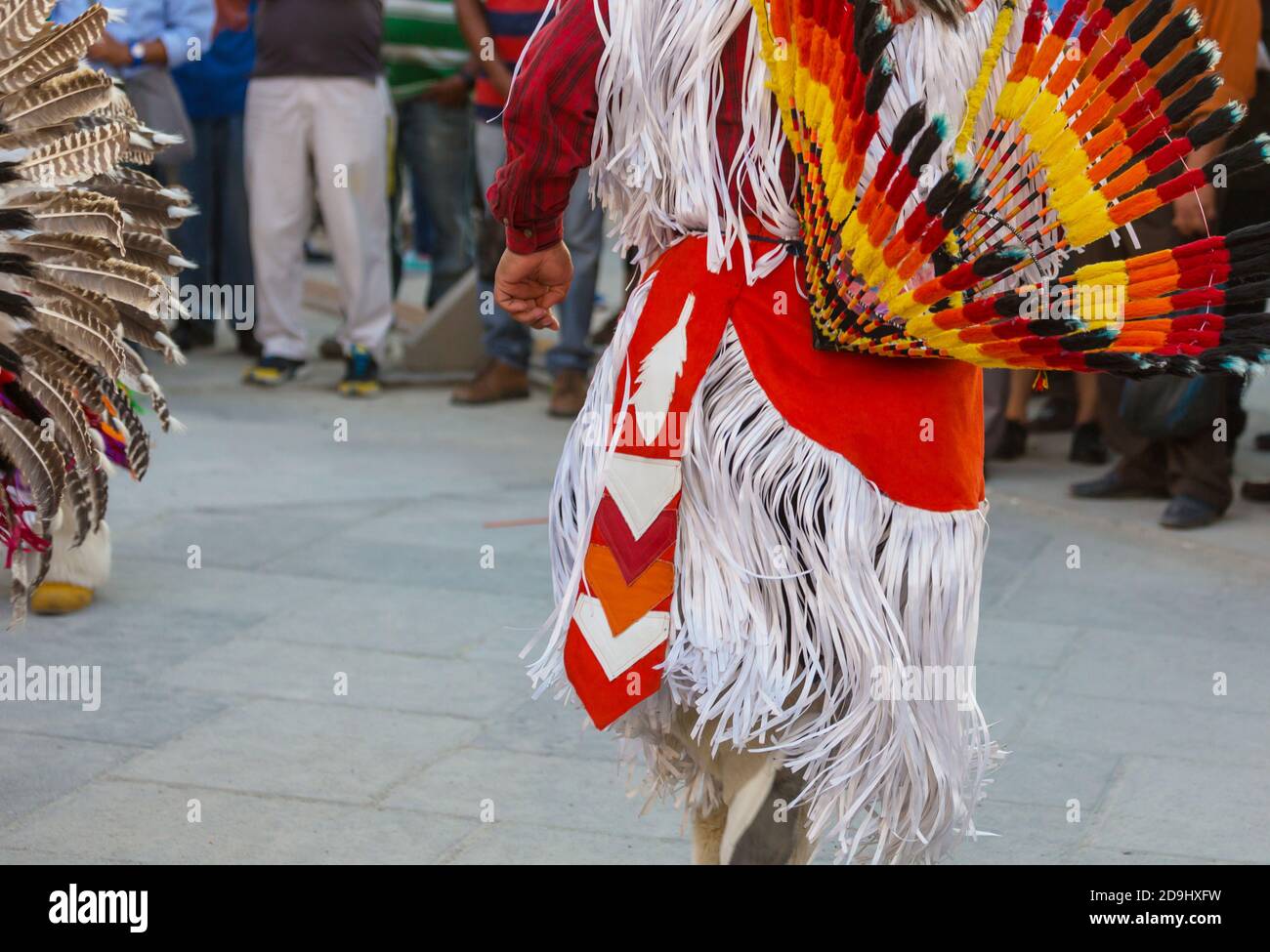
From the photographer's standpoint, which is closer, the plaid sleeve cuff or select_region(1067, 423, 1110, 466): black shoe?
the plaid sleeve cuff

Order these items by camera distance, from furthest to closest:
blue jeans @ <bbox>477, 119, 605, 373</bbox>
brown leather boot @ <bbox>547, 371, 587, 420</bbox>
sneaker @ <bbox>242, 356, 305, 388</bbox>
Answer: sneaker @ <bbox>242, 356, 305, 388</bbox>, brown leather boot @ <bbox>547, 371, 587, 420</bbox>, blue jeans @ <bbox>477, 119, 605, 373</bbox>

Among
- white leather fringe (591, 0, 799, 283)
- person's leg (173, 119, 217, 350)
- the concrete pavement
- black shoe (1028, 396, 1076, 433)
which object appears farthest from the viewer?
A: person's leg (173, 119, 217, 350)

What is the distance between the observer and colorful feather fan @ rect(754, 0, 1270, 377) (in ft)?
6.73

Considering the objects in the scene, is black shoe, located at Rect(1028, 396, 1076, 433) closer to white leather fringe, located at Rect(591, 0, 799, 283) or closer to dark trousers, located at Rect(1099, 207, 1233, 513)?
dark trousers, located at Rect(1099, 207, 1233, 513)

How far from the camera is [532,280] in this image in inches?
93.8

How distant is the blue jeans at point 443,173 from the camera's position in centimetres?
942

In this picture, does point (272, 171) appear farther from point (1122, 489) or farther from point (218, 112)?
point (1122, 489)

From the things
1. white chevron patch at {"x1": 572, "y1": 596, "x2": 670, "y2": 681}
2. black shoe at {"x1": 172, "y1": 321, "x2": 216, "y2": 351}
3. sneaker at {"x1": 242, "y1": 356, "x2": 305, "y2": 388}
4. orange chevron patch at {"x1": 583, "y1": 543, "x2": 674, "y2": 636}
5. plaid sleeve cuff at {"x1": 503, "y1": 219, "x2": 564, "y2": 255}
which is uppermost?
plaid sleeve cuff at {"x1": 503, "y1": 219, "x2": 564, "y2": 255}

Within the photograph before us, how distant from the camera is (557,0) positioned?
2.27 m

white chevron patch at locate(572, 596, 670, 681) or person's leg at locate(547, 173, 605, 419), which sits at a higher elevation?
white chevron patch at locate(572, 596, 670, 681)

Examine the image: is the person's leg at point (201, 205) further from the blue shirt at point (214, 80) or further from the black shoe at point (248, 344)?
the black shoe at point (248, 344)

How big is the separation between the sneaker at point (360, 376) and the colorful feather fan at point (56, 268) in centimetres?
449

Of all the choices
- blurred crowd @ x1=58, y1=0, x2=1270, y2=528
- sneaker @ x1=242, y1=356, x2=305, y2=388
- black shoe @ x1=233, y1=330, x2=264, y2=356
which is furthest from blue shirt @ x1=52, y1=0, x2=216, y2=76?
black shoe @ x1=233, y1=330, x2=264, y2=356

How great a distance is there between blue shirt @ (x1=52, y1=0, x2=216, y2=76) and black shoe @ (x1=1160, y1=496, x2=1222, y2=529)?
4613 mm
